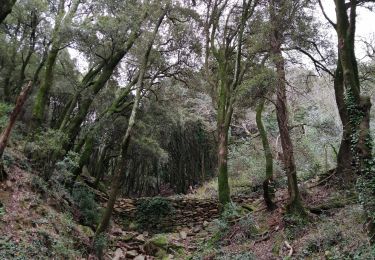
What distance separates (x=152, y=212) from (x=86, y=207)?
2.74 m

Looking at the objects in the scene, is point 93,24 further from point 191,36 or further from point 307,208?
point 307,208

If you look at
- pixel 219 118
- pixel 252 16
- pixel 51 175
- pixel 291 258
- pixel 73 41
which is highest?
pixel 252 16

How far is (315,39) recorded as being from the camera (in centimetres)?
1033

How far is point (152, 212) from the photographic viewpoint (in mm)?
12938

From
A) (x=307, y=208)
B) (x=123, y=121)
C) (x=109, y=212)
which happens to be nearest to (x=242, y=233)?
(x=307, y=208)

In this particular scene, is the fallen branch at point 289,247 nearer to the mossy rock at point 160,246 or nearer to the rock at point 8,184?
the mossy rock at point 160,246

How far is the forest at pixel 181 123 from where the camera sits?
267 inches

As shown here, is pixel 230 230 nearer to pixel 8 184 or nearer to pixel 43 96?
pixel 8 184

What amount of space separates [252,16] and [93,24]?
15.8ft

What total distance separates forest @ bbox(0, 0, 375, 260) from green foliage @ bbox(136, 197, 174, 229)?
0.15ft

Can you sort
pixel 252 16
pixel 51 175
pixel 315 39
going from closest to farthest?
pixel 51 175 → pixel 315 39 → pixel 252 16

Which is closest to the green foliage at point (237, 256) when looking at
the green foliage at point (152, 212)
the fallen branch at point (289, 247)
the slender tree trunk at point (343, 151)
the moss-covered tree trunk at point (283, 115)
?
the fallen branch at point (289, 247)

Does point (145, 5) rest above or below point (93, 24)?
above

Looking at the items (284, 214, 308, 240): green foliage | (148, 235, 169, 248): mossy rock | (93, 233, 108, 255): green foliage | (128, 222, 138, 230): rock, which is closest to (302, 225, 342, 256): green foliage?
(284, 214, 308, 240): green foliage
